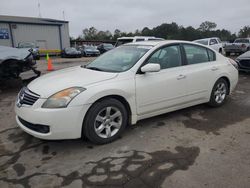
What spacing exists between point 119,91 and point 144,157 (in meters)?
1.02

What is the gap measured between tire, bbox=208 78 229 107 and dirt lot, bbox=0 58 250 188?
0.63 metres

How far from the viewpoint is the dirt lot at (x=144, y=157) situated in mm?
2682

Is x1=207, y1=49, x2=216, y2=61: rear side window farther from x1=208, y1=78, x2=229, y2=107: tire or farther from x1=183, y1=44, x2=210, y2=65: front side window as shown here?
x1=208, y1=78, x2=229, y2=107: tire

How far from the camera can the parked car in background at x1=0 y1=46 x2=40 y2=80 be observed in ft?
22.6

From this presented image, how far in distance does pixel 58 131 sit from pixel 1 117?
234 cm

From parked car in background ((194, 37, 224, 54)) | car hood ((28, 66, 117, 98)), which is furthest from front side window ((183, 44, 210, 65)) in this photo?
parked car in background ((194, 37, 224, 54))

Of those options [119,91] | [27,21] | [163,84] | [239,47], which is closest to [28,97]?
[119,91]

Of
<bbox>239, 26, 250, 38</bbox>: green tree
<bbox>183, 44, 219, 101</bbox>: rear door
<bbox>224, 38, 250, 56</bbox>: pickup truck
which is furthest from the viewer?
<bbox>239, 26, 250, 38</bbox>: green tree

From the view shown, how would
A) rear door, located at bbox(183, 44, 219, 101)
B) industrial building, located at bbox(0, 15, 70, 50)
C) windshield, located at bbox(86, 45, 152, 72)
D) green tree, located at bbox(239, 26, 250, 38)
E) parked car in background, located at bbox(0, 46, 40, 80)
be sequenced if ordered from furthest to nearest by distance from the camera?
1. green tree, located at bbox(239, 26, 250, 38)
2. industrial building, located at bbox(0, 15, 70, 50)
3. parked car in background, located at bbox(0, 46, 40, 80)
4. rear door, located at bbox(183, 44, 219, 101)
5. windshield, located at bbox(86, 45, 152, 72)

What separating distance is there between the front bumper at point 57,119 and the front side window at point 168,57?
5.19 ft

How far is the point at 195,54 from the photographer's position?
15.5 ft

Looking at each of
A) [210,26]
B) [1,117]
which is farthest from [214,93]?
[210,26]

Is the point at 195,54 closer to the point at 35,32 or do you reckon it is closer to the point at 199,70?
the point at 199,70

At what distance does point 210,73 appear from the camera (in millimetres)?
4801
